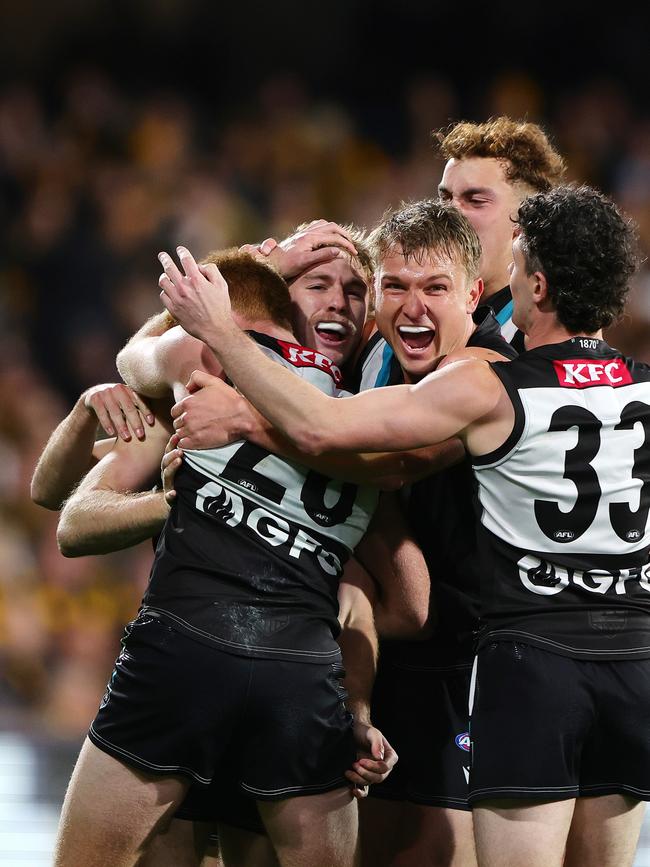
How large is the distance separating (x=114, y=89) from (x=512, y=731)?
8.39 meters

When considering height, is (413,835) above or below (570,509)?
below

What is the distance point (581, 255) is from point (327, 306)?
2.93 feet

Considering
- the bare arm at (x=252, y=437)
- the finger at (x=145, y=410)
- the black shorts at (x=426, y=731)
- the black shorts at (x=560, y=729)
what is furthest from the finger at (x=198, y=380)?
the black shorts at (x=426, y=731)

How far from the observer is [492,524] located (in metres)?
2.78

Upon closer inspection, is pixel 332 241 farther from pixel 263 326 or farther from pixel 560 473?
pixel 560 473

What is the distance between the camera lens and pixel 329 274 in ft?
11.4

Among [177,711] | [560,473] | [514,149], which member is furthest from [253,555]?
[514,149]

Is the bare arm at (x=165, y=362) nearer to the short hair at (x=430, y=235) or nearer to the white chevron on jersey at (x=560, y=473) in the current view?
the short hair at (x=430, y=235)

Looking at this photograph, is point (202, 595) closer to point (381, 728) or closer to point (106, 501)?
point (106, 501)

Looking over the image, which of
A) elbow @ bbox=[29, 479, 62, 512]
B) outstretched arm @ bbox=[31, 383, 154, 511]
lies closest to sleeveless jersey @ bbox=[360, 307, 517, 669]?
outstretched arm @ bbox=[31, 383, 154, 511]

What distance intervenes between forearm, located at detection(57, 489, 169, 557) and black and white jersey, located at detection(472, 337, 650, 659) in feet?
2.93

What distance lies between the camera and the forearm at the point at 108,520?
309cm

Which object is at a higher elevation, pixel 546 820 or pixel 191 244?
pixel 191 244

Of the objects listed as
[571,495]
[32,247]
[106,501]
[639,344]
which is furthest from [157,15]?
[571,495]
